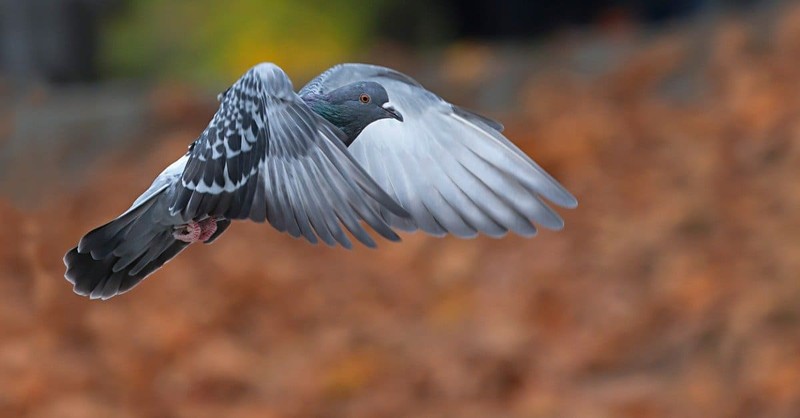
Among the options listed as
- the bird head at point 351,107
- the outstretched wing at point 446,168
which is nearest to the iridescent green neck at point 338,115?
the bird head at point 351,107

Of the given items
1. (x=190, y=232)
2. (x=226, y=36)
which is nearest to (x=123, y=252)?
(x=190, y=232)

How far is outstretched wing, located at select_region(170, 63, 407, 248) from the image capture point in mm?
2359

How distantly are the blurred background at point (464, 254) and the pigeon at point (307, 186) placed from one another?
12.6 feet

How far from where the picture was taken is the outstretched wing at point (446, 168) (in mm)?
2918

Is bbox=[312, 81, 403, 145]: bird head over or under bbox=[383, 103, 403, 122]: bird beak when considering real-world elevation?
under

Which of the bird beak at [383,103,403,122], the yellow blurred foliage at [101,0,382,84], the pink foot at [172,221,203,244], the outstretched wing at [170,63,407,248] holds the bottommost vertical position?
the pink foot at [172,221,203,244]

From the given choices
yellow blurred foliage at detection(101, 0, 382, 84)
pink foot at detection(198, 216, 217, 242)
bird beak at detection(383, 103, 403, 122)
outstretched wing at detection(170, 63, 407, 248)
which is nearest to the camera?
outstretched wing at detection(170, 63, 407, 248)

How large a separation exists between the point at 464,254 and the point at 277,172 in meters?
→ 6.70

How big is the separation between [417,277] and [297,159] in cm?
648

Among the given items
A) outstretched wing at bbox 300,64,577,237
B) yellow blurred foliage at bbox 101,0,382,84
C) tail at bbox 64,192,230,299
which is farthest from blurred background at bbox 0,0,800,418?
tail at bbox 64,192,230,299

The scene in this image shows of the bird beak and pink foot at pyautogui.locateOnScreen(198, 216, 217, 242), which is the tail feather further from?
the bird beak

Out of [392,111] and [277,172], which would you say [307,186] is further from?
[392,111]

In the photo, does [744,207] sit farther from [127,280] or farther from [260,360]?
[127,280]

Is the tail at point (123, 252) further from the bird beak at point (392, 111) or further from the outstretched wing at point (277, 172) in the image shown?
the bird beak at point (392, 111)
